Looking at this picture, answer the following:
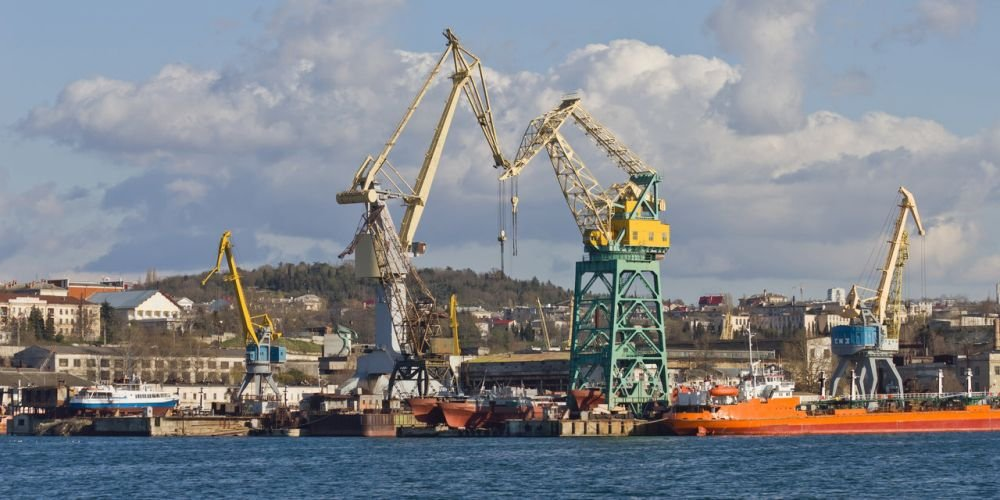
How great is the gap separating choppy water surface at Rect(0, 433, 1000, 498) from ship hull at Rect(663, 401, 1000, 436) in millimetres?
2797

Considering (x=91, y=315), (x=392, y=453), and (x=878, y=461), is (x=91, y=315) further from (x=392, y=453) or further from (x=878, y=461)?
(x=878, y=461)

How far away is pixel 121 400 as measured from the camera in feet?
377

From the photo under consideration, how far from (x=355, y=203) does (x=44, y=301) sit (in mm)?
97115

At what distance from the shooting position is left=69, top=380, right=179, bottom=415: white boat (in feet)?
374

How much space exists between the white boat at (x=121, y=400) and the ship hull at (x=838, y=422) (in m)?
39.2

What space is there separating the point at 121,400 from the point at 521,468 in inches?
2023

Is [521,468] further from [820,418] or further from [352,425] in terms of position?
[352,425]

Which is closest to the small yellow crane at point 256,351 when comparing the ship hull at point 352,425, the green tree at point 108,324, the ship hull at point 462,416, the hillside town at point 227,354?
the hillside town at point 227,354

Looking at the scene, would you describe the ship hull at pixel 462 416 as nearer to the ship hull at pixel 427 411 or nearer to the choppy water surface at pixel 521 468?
the ship hull at pixel 427 411

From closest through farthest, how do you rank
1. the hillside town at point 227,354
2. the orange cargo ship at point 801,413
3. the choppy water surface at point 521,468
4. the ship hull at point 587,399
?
the choppy water surface at point 521,468
the orange cargo ship at point 801,413
the ship hull at point 587,399
the hillside town at point 227,354

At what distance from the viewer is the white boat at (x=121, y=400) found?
114 m

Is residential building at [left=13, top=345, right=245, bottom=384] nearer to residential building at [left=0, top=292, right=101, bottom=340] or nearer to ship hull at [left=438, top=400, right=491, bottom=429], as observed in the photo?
residential building at [left=0, top=292, right=101, bottom=340]

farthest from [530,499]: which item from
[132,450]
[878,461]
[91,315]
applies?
[91,315]

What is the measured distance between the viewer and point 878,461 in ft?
239
